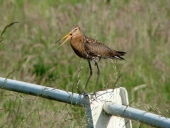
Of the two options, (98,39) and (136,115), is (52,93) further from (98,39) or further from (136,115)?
(98,39)

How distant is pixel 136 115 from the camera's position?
354cm

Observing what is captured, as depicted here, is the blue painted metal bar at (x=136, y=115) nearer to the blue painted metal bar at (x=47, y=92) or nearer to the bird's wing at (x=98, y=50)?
the blue painted metal bar at (x=47, y=92)

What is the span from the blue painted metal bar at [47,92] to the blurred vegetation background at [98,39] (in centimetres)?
198

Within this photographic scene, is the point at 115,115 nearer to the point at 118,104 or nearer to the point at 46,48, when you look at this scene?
the point at 118,104

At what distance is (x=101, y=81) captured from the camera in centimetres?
738

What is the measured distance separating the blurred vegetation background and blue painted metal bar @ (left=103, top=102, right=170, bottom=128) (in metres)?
2.55

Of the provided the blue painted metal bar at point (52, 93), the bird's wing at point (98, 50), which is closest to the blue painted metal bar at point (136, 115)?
the blue painted metal bar at point (52, 93)

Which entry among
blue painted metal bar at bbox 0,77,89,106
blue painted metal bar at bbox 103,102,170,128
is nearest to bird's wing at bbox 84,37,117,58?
blue painted metal bar at bbox 0,77,89,106

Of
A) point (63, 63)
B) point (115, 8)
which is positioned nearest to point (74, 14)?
point (115, 8)

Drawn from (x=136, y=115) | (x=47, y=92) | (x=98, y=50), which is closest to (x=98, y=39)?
(x=98, y=50)

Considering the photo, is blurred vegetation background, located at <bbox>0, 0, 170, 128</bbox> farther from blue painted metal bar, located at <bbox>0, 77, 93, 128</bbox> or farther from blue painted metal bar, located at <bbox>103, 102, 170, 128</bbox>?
blue painted metal bar, located at <bbox>103, 102, 170, 128</bbox>

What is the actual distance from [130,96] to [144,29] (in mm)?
2530

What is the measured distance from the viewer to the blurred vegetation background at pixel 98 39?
7.45 m

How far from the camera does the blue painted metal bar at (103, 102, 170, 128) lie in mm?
3369
